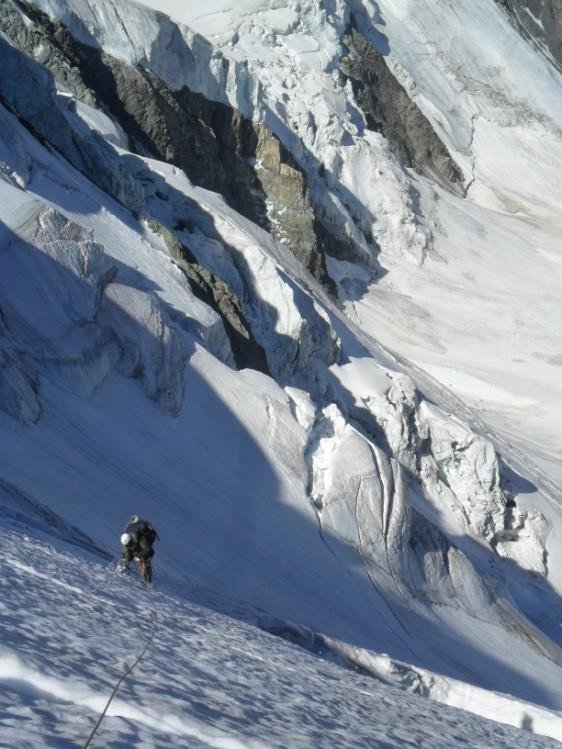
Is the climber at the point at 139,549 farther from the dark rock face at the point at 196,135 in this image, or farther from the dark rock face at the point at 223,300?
the dark rock face at the point at 196,135

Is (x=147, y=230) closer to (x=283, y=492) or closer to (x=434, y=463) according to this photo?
(x=283, y=492)

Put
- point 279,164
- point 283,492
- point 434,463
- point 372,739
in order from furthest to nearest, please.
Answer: point 279,164 → point 434,463 → point 283,492 → point 372,739

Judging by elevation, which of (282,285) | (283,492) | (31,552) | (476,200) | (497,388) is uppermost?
(476,200)

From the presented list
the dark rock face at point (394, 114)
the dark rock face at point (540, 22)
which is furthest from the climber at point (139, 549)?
the dark rock face at point (540, 22)

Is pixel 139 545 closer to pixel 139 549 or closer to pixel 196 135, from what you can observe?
pixel 139 549

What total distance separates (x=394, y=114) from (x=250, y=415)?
139 ft

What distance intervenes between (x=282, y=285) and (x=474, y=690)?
13.9 m

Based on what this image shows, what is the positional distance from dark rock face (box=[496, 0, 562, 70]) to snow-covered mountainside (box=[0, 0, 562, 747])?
28282 millimetres

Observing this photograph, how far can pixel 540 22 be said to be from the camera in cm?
7562

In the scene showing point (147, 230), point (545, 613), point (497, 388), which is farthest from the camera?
point (497, 388)

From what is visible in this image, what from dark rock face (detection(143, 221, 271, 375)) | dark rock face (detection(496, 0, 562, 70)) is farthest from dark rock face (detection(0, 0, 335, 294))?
dark rock face (detection(496, 0, 562, 70))

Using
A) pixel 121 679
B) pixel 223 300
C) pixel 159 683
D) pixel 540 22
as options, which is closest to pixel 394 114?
pixel 540 22

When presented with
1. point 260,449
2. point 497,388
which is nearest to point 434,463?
point 260,449

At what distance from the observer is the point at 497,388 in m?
39.9
